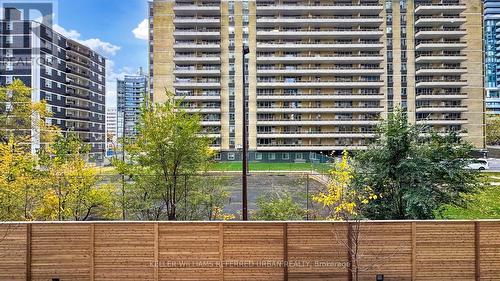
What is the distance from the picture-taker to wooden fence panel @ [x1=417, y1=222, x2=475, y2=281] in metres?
7.93

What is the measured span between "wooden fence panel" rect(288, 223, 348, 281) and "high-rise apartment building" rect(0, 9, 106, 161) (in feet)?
198

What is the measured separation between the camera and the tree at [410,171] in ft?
33.3

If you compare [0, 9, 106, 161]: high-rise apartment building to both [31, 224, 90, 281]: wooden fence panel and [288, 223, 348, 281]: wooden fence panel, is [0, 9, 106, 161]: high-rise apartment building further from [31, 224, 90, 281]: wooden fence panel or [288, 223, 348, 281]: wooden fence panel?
[288, 223, 348, 281]: wooden fence panel

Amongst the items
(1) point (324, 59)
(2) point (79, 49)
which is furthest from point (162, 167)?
(2) point (79, 49)

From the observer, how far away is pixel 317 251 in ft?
26.2

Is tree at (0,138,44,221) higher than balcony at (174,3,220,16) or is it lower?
lower

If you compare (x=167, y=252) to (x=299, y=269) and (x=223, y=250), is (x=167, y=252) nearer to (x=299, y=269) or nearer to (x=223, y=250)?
(x=223, y=250)

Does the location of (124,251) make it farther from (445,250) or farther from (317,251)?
(445,250)

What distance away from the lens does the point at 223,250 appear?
7.96 metres

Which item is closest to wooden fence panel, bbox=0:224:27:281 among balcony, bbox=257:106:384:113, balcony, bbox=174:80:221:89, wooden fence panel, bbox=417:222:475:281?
wooden fence panel, bbox=417:222:475:281

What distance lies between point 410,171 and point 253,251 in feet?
20.7

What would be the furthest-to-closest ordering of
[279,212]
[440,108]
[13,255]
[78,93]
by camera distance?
[78,93]
[440,108]
[279,212]
[13,255]

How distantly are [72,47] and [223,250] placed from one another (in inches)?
2864

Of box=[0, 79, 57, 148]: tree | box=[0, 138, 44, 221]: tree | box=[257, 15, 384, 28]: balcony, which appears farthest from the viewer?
box=[257, 15, 384, 28]: balcony
